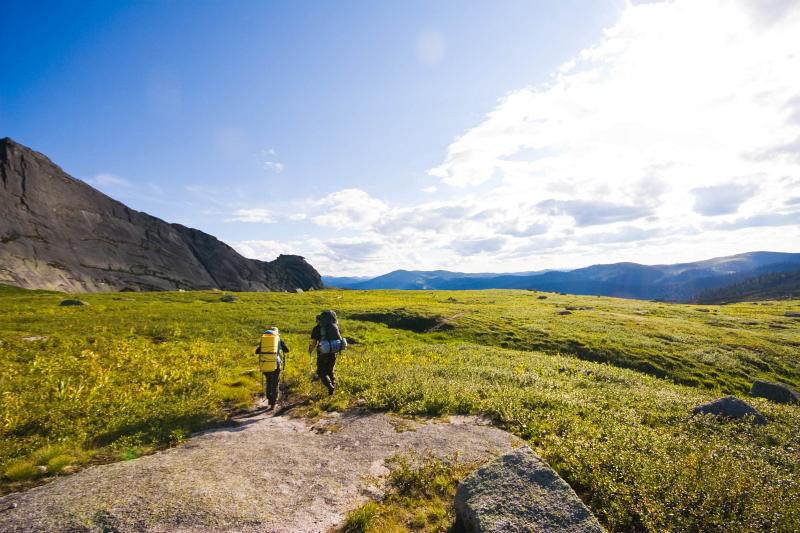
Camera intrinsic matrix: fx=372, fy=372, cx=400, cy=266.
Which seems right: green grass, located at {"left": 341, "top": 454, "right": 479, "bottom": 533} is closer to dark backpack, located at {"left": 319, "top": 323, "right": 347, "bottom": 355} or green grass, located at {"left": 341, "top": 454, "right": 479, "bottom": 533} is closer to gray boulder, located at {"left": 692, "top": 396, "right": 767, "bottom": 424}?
dark backpack, located at {"left": 319, "top": 323, "right": 347, "bottom": 355}

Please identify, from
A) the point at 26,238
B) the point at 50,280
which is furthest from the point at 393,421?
the point at 26,238

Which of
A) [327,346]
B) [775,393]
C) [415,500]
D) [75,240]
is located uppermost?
[75,240]

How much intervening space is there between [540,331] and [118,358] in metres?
39.2

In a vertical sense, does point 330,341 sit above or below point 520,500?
above

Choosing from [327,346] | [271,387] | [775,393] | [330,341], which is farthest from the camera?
[775,393]

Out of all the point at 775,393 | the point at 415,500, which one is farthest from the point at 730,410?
the point at 415,500

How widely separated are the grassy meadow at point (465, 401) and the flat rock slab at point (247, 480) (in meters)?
1.57

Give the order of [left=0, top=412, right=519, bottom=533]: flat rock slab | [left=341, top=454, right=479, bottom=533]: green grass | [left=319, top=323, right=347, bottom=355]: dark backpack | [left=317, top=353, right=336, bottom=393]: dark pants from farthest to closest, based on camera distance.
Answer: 1. [left=317, top=353, right=336, bottom=393]: dark pants
2. [left=319, top=323, right=347, bottom=355]: dark backpack
3. [left=341, top=454, right=479, bottom=533]: green grass
4. [left=0, top=412, right=519, bottom=533]: flat rock slab

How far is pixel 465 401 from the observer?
16250mm

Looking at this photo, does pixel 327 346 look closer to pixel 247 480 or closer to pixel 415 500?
pixel 247 480

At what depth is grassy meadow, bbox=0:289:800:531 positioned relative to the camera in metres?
8.73

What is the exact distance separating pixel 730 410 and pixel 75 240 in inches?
5570

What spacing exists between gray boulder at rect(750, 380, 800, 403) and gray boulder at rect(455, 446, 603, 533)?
2521 cm

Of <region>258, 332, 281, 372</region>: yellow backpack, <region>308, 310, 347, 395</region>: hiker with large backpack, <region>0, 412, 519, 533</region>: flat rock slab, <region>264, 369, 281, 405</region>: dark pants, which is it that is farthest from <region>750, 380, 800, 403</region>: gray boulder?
<region>258, 332, 281, 372</region>: yellow backpack
